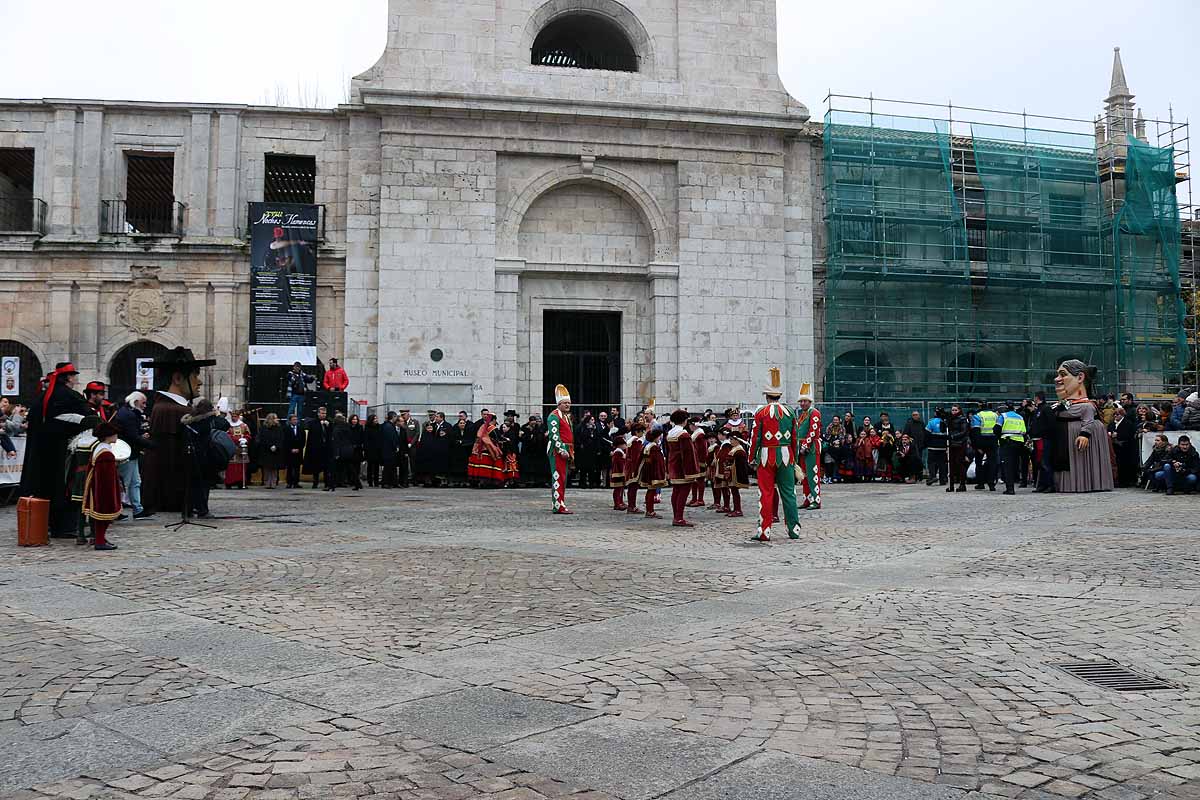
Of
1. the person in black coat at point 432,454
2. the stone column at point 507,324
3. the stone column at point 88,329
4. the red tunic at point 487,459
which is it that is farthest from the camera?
the stone column at point 507,324

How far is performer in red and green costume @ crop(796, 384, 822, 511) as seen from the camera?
15539 mm

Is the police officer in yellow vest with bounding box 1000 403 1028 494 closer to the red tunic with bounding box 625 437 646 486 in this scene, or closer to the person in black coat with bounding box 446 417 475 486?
the red tunic with bounding box 625 437 646 486

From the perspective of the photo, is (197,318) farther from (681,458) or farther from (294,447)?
(681,458)

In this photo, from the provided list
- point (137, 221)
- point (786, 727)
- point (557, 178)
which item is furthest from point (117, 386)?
point (786, 727)

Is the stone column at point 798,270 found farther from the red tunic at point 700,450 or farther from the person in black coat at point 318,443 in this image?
the red tunic at point 700,450

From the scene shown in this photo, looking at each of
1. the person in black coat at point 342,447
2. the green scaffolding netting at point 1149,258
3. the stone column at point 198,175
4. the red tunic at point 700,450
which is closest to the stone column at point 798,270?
the green scaffolding netting at point 1149,258

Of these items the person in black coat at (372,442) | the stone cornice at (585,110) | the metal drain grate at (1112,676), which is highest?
the stone cornice at (585,110)

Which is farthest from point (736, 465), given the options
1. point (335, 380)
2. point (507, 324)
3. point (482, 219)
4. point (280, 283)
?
point (280, 283)

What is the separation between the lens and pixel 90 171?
92.1 ft

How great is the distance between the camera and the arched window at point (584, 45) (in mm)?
30766

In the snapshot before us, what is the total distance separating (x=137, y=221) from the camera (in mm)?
33594

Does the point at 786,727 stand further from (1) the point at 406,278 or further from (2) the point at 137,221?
(2) the point at 137,221

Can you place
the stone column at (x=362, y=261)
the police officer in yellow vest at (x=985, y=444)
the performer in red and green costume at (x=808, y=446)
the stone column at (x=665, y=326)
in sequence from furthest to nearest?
the stone column at (x=665, y=326) → the stone column at (x=362, y=261) → the police officer in yellow vest at (x=985, y=444) → the performer in red and green costume at (x=808, y=446)

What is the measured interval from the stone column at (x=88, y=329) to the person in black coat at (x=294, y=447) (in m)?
7.89
